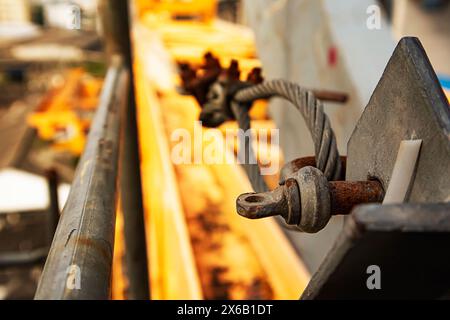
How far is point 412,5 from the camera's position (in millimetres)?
4395

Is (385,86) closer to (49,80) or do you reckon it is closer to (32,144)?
(32,144)

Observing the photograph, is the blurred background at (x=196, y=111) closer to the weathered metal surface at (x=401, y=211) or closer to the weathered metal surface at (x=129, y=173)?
the weathered metal surface at (x=129, y=173)

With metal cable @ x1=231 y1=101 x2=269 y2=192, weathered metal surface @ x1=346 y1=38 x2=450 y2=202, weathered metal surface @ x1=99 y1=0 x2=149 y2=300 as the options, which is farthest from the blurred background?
weathered metal surface @ x1=346 y1=38 x2=450 y2=202

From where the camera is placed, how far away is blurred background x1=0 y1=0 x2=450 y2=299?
2213mm

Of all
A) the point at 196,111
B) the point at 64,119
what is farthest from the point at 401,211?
the point at 64,119

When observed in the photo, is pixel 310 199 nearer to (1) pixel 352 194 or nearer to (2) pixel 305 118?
(1) pixel 352 194

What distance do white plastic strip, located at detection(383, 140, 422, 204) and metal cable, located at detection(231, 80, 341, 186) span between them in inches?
7.5

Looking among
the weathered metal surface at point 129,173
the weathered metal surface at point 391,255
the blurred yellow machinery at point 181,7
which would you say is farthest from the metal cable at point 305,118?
the blurred yellow machinery at point 181,7

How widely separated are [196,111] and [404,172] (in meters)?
3.85

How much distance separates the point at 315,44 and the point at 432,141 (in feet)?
7.35

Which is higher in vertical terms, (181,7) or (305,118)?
(181,7)

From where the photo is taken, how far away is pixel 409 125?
53 cm

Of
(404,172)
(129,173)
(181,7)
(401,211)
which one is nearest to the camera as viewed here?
(401,211)

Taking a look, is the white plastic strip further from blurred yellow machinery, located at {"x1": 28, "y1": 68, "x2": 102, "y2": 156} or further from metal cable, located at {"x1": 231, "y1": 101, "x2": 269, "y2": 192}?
blurred yellow machinery, located at {"x1": 28, "y1": 68, "x2": 102, "y2": 156}
